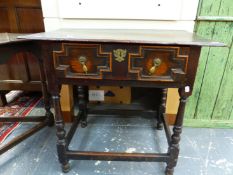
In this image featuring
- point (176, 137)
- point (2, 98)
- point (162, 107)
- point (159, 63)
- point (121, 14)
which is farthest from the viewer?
point (2, 98)

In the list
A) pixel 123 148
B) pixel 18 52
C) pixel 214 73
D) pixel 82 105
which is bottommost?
pixel 123 148

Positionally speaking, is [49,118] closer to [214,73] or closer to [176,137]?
[176,137]

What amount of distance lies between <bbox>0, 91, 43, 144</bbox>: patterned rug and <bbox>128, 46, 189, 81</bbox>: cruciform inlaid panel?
1175 millimetres

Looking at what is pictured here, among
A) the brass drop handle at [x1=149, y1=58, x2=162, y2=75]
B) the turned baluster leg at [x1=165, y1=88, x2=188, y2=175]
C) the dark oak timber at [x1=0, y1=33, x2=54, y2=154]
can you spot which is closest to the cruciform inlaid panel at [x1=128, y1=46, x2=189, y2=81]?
the brass drop handle at [x1=149, y1=58, x2=162, y2=75]

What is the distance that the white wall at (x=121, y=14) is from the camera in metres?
1.25

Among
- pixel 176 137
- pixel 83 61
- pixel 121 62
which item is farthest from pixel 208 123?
pixel 83 61

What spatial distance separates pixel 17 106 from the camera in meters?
1.88

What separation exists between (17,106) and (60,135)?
1.05 m

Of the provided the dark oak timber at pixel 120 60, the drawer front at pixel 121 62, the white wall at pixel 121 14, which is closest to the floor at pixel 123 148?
the dark oak timber at pixel 120 60

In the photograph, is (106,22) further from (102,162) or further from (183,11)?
(102,162)

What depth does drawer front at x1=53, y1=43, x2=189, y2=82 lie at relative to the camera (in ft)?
2.78

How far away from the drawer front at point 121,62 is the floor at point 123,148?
0.61 m

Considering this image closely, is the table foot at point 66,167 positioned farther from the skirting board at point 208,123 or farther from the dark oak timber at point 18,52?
the skirting board at point 208,123

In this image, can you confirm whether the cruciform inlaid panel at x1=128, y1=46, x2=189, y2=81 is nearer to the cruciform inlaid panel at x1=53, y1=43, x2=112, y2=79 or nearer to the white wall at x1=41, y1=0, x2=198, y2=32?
the cruciform inlaid panel at x1=53, y1=43, x2=112, y2=79
